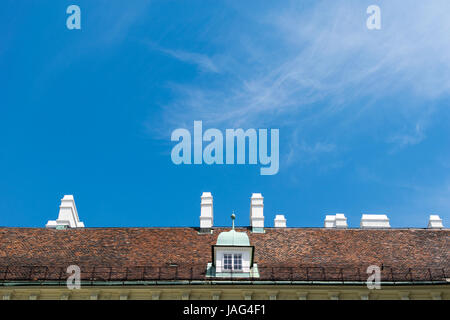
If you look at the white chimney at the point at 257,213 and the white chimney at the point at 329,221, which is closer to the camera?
the white chimney at the point at 257,213

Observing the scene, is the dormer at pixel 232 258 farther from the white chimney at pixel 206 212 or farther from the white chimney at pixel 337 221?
the white chimney at pixel 337 221

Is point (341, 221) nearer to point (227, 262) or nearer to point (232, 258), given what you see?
point (232, 258)

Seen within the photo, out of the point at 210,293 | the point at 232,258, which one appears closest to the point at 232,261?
the point at 232,258

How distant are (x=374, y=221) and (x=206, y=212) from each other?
10.4 m

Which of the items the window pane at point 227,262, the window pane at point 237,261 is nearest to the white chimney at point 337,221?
the window pane at point 237,261

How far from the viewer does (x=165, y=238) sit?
41656 mm

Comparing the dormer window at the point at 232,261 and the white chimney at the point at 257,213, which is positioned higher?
the white chimney at the point at 257,213

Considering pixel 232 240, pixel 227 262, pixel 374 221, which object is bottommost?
pixel 227 262

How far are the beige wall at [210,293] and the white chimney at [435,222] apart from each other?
11.6 m

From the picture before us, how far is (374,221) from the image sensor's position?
149 ft

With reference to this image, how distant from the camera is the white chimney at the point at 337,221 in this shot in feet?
149

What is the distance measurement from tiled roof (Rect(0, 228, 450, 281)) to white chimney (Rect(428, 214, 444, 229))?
1.47 metres
